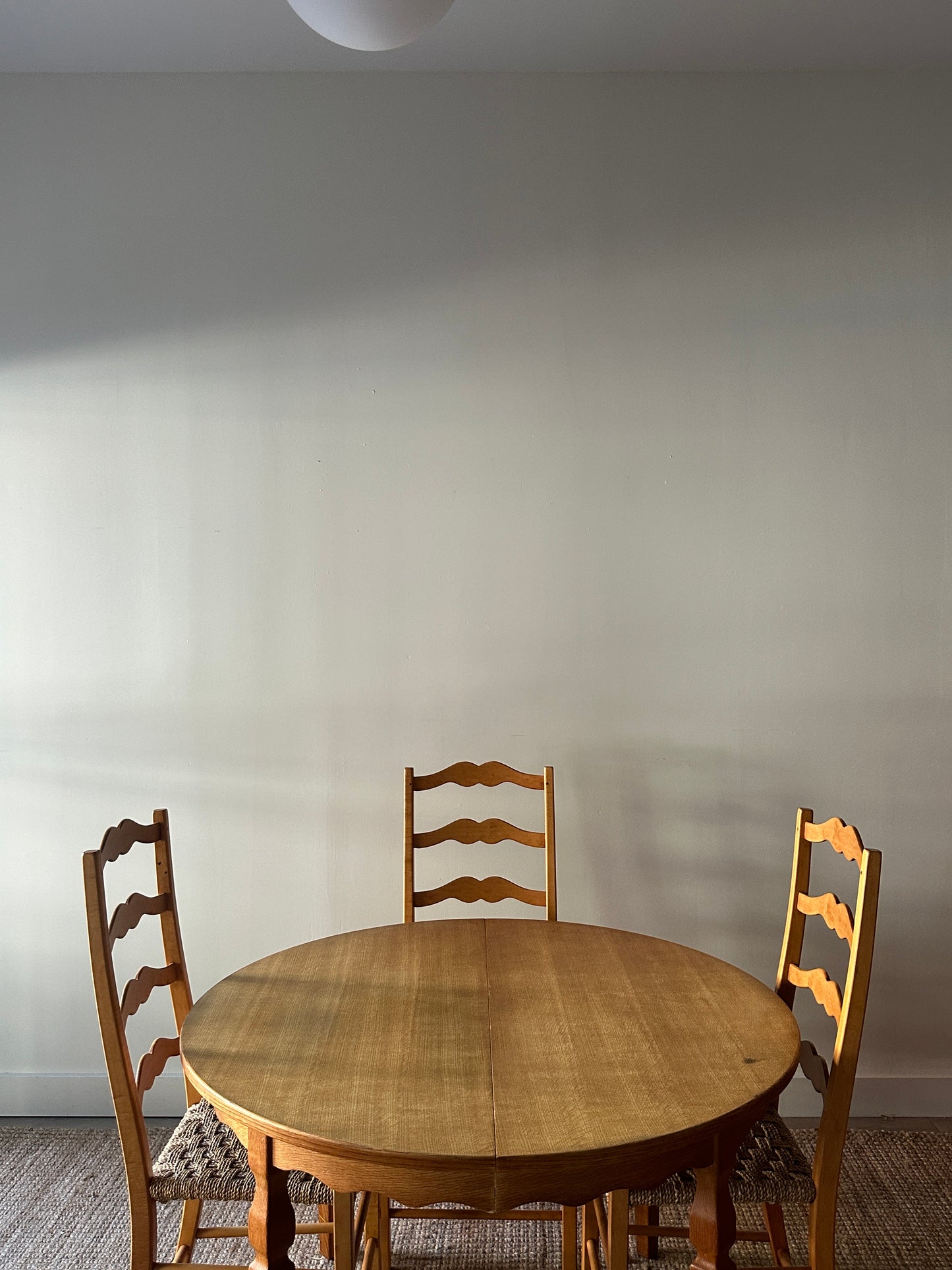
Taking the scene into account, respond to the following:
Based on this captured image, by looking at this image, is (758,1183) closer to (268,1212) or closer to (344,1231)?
(344,1231)

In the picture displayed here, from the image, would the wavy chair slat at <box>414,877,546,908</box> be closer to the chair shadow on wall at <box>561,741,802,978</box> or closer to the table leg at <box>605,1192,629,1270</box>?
the chair shadow on wall at <box>561,741,802,978</box>

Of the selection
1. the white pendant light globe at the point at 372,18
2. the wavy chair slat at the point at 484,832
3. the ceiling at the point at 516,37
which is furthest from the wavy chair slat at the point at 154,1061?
the ceiling at the point at 516,37

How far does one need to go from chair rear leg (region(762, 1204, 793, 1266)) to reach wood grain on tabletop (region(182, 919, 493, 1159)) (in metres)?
0.87

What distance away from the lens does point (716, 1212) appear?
5.03 ft

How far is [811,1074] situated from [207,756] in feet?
6.16

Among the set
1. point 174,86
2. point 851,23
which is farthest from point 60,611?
point 851,23

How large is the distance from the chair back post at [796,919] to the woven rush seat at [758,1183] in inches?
13.7

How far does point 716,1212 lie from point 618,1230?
6.4 inches

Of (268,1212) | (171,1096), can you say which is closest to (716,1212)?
(268,1212)

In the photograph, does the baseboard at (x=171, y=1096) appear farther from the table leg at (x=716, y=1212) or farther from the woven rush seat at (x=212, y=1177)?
the table leg at (x=716, y=1212)

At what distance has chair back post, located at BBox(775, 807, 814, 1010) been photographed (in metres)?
2.06

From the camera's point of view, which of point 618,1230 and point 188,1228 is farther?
point 188,1228

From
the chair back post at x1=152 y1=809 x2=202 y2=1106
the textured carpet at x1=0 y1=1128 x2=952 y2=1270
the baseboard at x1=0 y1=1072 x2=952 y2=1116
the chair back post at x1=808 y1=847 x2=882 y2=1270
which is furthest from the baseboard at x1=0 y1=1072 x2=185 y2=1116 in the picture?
the chair back post at x1=808 y1=847 x2=882 y2=1270

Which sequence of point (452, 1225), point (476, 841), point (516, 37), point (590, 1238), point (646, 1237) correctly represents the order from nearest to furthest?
point (590, 1238), point (646, 1237), point (452, 1225), point (476, 841), point (516, 37)
